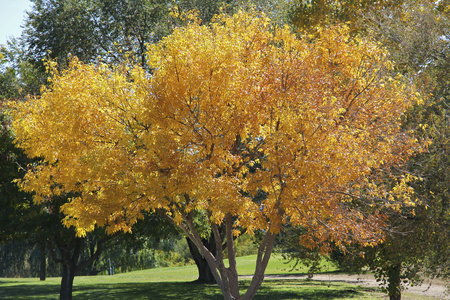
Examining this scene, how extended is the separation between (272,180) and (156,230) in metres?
9.94

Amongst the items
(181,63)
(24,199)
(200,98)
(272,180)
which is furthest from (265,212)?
(24,199)

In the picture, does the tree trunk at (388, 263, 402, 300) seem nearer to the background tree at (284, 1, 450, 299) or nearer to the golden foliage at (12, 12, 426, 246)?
the background tree at (284, 1, 450, 299)

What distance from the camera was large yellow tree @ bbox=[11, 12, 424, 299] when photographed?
353 inches

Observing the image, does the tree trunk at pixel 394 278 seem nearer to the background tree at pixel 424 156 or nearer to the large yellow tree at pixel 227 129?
the background tree at pixel 424 156

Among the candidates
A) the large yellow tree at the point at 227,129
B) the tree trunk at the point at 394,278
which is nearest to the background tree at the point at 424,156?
the tree trunk at the point at 394,278

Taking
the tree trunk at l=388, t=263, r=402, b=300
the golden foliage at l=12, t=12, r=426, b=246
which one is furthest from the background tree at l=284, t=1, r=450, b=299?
the golden foliage at l=12, t=12, r=426, b=246

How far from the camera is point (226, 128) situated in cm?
974

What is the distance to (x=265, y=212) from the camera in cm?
998

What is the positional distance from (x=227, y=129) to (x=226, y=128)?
0.11 ft

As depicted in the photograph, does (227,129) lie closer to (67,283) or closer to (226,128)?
(226,128)

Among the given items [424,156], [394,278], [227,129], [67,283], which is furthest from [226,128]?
[67,283]

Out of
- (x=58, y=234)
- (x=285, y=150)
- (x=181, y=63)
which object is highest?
(x=181, y=63)

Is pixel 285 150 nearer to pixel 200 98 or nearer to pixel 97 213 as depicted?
pixel 200 98

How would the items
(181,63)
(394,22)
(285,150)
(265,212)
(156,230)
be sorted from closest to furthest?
(285,150) → (181,63) → (265,212) → (394,22) → (156,230)
